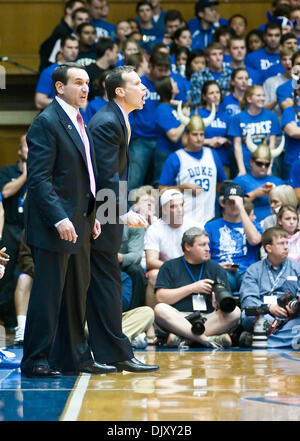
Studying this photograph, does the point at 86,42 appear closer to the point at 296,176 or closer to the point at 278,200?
the point at 296,176

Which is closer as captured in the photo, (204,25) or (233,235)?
(233,235)

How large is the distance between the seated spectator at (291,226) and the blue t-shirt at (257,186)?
2.45 feet

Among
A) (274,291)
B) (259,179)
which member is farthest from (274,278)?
(259,179)

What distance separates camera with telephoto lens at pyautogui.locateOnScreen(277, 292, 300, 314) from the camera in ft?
20.7

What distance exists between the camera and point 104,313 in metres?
4.59

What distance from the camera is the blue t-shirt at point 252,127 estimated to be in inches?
336

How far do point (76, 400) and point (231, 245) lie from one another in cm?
381

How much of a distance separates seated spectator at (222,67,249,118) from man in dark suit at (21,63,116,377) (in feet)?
15.3

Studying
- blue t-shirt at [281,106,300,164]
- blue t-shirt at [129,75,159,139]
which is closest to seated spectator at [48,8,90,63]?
blue t-shirt at [129,75,159,139]

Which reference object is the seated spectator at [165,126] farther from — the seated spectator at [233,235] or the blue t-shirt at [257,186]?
the seated spectator at [233,235]

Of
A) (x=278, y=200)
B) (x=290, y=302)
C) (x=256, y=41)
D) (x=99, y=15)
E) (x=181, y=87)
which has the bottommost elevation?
(x=290, y=302)

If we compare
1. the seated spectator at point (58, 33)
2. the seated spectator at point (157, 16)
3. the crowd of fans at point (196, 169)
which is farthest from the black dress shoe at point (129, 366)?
the seated spectator at point (157, 16)

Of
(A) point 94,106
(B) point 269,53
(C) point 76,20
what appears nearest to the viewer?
(A) point 94,106
